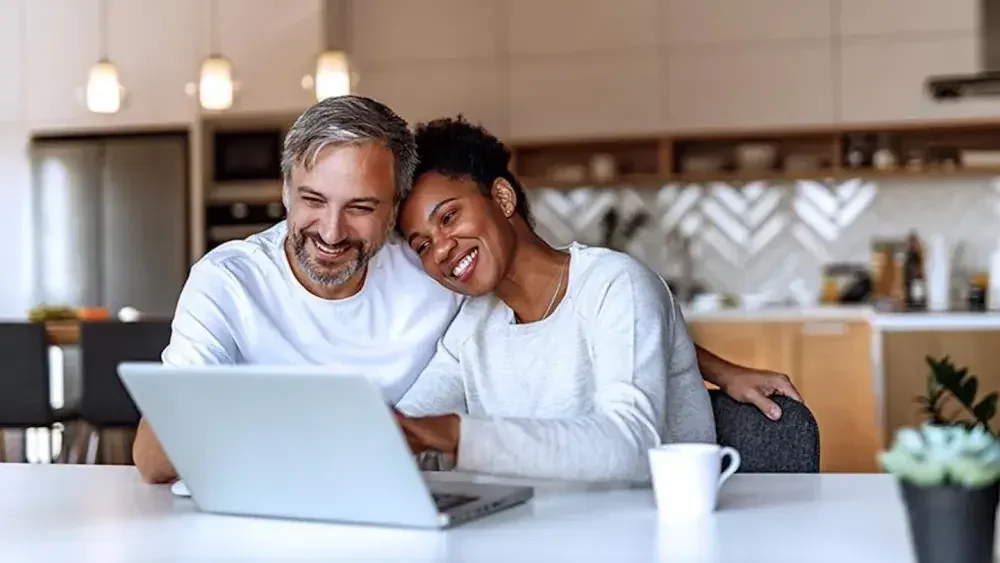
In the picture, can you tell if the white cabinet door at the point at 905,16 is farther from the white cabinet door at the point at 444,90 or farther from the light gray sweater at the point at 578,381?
the light gray sweater at the point at 578,381

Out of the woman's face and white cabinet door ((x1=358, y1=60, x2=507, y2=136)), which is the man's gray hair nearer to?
the woman's face

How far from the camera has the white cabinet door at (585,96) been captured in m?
6.18

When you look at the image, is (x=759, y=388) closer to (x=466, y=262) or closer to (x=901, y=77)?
(x=466, y=262)

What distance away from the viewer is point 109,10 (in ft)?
21.5

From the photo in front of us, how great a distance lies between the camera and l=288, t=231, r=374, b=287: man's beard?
77.9 inches

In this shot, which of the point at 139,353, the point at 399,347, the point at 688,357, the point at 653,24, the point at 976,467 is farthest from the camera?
the point at 653,24

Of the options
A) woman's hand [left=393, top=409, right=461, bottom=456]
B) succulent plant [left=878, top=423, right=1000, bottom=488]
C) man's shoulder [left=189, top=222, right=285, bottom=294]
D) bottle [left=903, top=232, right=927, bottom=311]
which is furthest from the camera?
bottle [left=903, top=232, right=927, bottom=311]

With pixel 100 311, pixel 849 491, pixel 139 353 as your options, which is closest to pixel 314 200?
pixel 849 491

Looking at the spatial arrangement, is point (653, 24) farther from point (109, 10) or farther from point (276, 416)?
point (276, 416)

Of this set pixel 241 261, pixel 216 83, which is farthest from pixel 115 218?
pixel 241 261

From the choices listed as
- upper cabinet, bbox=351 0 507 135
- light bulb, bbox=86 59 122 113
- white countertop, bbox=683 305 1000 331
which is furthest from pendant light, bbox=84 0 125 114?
white countertop, bbox=683 305 1000 331

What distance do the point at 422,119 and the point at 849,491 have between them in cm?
511

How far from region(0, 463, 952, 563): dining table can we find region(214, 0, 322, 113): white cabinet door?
4.84 m

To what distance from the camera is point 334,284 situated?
205 cm
